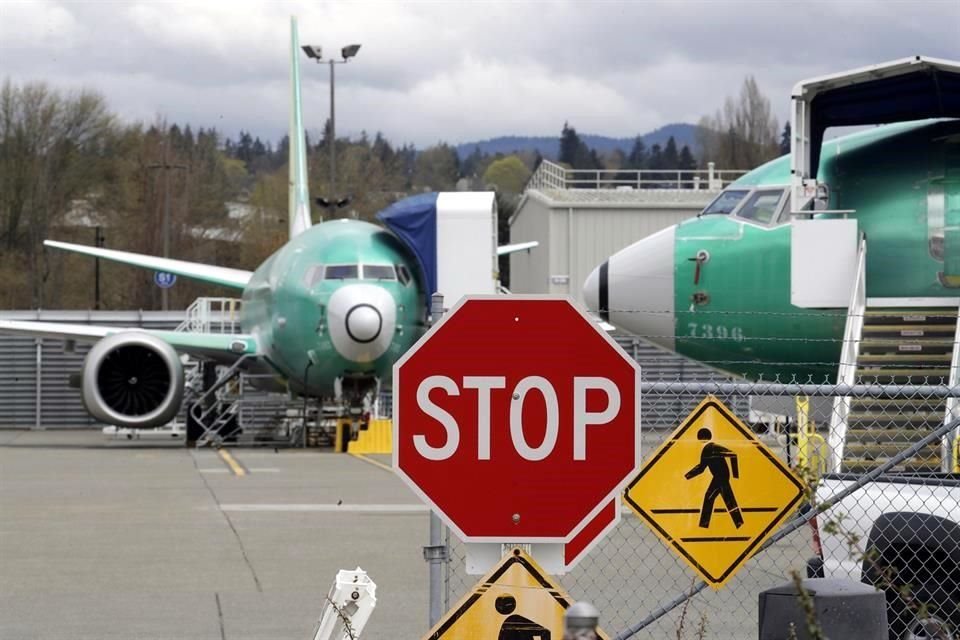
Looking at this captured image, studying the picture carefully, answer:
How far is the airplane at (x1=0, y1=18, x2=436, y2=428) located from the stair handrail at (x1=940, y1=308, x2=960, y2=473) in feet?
49.2

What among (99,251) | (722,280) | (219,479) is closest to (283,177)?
(99,251)

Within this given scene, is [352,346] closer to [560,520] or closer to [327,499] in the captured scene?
[327,499]

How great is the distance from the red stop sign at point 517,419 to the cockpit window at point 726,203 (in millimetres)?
10043

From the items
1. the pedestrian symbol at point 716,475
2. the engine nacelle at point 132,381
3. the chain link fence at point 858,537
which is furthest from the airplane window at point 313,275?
the pedestrian symbol at point 716,475

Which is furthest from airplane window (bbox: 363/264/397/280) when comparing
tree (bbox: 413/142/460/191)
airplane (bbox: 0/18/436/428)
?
tree (bbox: 413/142/460/191)

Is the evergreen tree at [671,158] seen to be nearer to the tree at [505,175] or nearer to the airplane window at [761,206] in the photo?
the tree at [505,175]

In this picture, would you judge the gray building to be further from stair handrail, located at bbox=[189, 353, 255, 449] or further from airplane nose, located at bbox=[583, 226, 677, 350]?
airplane nose, located at bbox=[583, 226, 677, 350]

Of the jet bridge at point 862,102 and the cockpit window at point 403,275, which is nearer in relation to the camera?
the jet bridge at point 862,102

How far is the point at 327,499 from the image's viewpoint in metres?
17.7

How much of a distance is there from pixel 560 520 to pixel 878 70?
8.28 m

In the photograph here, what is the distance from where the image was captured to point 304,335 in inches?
1089

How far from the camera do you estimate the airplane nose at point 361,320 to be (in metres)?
26.5

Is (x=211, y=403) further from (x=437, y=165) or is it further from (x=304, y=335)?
(x=437, y=165)

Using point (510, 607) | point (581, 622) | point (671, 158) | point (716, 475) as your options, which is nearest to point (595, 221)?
point (716, 475)
